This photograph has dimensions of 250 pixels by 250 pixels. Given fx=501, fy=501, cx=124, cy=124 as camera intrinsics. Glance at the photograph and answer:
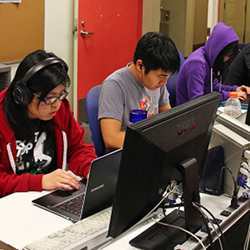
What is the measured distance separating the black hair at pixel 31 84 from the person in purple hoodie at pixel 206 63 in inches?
50.2

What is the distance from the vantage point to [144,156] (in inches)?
46.7

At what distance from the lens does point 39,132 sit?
79.6 inches

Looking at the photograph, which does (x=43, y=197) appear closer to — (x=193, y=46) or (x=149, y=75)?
(x=149, y=75)

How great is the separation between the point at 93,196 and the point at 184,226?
0.91 feet

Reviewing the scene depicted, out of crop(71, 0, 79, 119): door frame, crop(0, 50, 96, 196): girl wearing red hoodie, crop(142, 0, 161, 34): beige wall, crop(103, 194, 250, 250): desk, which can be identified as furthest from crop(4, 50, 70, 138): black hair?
crop(142, 0, 161, 34): beige wall

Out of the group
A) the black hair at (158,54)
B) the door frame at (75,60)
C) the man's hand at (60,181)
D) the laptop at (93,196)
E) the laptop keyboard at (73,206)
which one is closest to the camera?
the laptop at (93,196)

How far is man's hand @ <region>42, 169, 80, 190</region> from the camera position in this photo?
1.78 metres

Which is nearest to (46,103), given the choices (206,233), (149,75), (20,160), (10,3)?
(20,160)

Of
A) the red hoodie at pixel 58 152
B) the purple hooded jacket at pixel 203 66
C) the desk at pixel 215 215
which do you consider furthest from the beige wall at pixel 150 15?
the desk at pixel 215 215

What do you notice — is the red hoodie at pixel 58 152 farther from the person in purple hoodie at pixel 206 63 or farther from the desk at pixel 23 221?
the person in purple hoodie at pixel 206 63

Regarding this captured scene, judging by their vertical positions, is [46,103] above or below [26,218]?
above

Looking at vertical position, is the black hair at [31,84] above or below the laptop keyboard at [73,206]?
above

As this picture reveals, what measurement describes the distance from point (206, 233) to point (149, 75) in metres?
1.09

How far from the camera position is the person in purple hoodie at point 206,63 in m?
2.98
